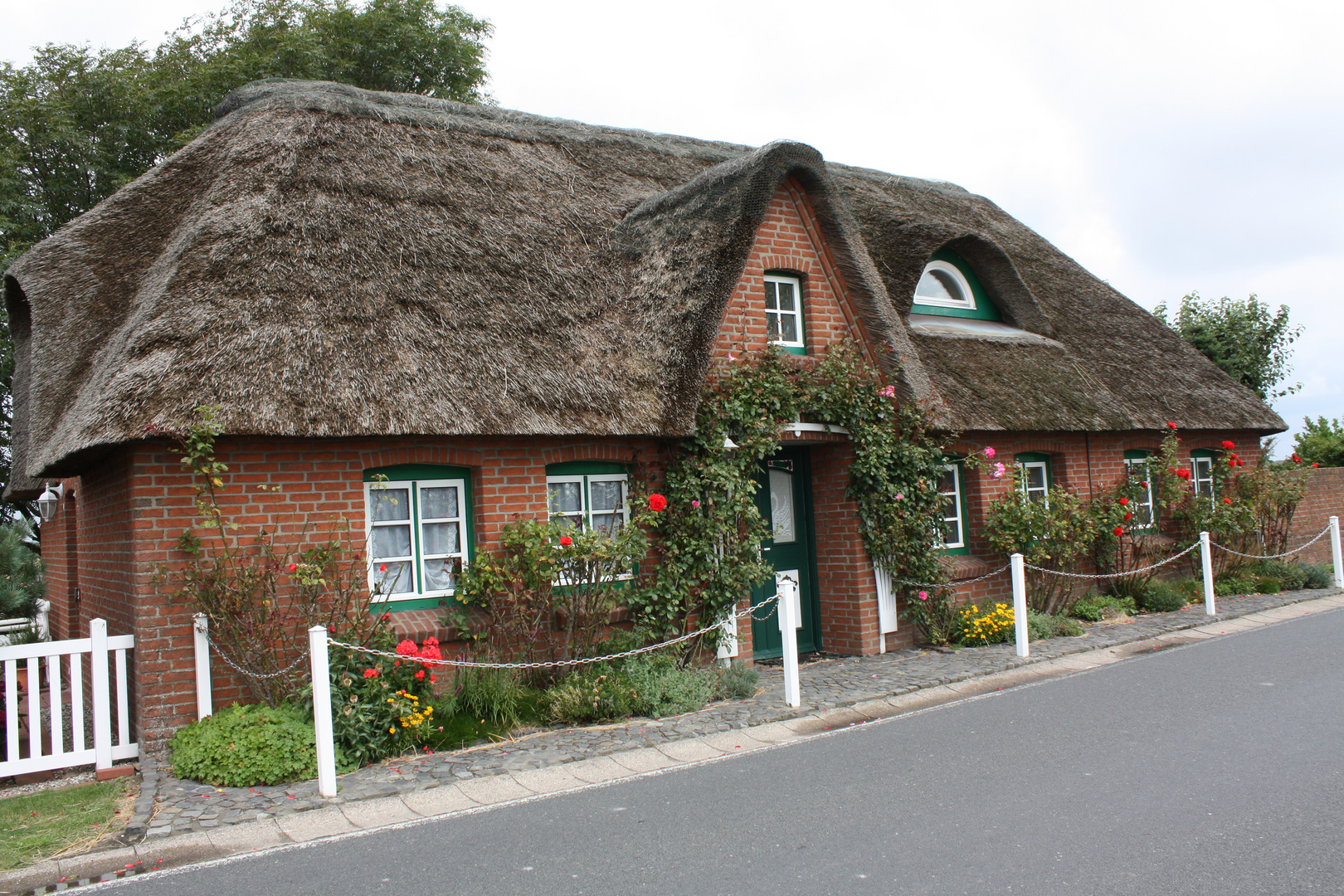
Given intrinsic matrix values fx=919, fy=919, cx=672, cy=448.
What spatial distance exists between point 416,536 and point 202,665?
71.5 inches

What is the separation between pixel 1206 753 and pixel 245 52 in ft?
65.7

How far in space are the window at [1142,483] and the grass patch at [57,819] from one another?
11962 millimetres

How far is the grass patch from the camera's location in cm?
500

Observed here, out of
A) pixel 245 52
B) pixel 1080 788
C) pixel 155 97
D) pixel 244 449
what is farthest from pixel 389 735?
pixel 245 52

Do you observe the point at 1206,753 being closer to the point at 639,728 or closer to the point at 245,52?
→ the point at 639,728

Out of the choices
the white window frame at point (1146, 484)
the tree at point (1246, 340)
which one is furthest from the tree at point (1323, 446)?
the white window frame at point (1146, 484)

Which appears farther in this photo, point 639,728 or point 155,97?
point 155,97

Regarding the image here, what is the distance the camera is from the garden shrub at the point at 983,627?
33.8ft

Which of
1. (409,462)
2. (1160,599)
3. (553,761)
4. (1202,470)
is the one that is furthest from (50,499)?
(1202,470)

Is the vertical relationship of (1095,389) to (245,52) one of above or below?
below

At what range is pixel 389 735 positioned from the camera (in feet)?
21.6

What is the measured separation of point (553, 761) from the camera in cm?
639

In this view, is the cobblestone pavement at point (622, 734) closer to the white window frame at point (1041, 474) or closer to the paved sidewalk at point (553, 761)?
the paved sidewalk at point (553, 761)

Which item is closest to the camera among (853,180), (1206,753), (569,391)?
(1206,753)
